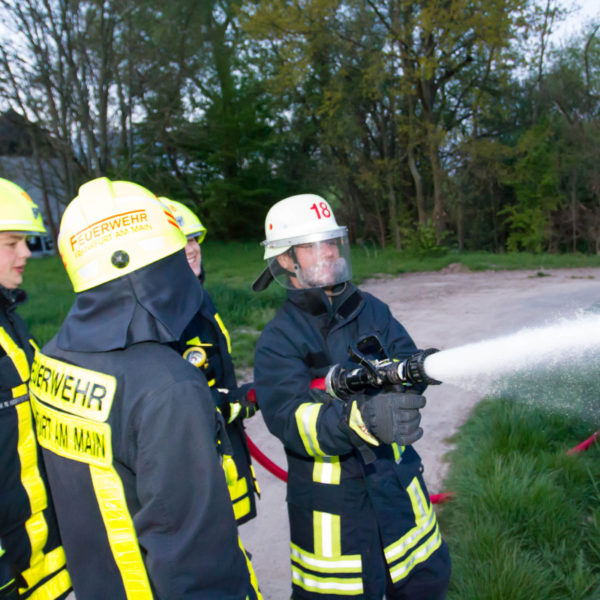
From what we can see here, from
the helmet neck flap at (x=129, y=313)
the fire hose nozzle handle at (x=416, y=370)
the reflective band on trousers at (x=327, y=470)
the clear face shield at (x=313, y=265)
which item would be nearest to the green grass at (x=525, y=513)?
the reflective band on trousers at (x=327, y=470)

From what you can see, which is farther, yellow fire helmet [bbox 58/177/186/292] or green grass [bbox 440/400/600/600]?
green grass [bbox 440/400/600/600]

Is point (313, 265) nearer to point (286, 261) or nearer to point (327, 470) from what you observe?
point (286, 261)

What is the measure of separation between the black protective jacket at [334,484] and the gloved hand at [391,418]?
0.20m

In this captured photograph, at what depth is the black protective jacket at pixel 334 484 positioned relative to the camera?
2.04m

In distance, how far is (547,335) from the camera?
6.11 ft

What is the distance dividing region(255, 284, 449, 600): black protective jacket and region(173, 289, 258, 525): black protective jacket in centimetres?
41

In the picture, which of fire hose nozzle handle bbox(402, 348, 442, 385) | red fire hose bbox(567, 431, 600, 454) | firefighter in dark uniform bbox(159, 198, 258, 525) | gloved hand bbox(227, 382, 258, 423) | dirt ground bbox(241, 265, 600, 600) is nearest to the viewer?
fire hose nozzle handle bbox(402, 348, 442, 385)

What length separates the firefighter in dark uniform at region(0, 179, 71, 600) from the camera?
1.89 metres

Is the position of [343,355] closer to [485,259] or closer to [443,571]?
[443,571]

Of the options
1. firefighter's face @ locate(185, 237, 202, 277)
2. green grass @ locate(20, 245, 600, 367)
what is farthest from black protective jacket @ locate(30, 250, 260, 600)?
green grass @ locate(20, 245, 600, 367)

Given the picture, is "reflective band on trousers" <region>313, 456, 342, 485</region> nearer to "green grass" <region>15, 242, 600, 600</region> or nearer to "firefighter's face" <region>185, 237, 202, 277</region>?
"green grass" <region>15, 242, 600, 600</region>

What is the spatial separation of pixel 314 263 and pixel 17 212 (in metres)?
1.30

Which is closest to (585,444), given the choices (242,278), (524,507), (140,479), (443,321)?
(524,507)

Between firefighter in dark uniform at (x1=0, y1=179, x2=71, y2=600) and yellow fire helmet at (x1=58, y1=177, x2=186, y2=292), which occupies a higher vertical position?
yellow fire helmet at (x1=58, y1=177, x2=186, y2=292)
